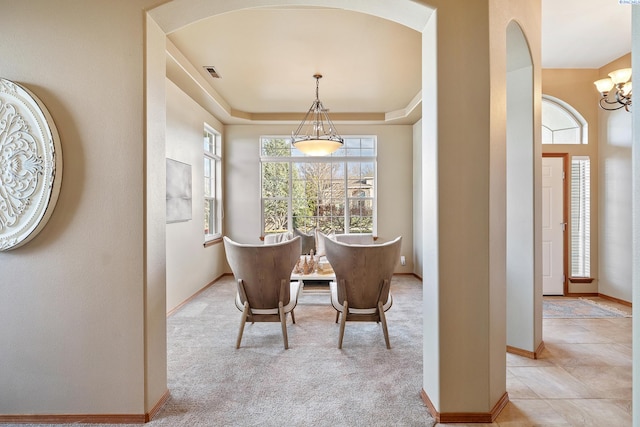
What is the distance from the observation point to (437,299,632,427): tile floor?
1.97m

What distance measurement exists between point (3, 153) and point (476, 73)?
2.76 meters

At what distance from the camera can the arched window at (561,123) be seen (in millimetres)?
4695

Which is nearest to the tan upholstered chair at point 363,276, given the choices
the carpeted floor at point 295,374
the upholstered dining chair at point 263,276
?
the carpeted floor at point 295,374

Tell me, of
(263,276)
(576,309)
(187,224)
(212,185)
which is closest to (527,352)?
(576,309)

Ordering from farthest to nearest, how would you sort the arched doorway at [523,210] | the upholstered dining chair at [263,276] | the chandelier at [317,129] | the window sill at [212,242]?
the window sill at [212,242] → the chandelier at [317,129] → the upholstered dining chair at [263,276] → the arched doorway at [523,210]

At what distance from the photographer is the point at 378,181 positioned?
20.0 ft

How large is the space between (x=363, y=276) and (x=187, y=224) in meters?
2.80

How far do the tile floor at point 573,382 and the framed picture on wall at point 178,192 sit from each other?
363 centimetres

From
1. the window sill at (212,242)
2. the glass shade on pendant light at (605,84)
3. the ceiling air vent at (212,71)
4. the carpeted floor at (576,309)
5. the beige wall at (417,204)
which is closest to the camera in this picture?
the glass shade on pendant light at (605,84)

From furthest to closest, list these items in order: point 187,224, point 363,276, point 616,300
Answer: point 187,224 < point 616,300 < point 363,276

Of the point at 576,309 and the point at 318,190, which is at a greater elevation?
the point at 318,190

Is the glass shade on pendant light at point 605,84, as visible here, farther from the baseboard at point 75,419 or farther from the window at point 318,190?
the baseboard at point 75,419

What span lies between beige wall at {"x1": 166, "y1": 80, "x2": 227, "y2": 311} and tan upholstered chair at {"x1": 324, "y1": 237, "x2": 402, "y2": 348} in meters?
2.20

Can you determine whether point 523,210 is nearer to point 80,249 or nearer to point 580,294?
point 580,294
